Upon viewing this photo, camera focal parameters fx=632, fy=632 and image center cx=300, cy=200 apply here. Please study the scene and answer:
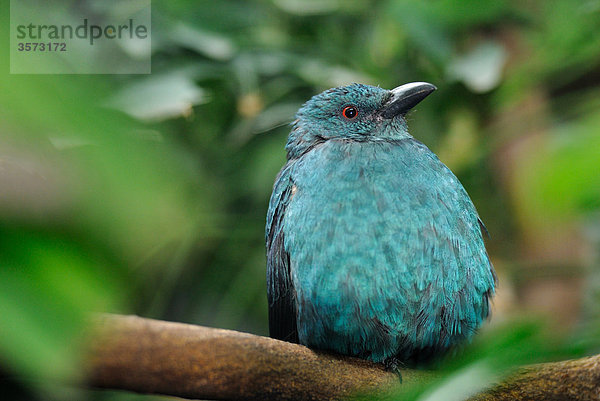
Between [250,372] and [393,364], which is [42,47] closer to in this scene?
[250,372]

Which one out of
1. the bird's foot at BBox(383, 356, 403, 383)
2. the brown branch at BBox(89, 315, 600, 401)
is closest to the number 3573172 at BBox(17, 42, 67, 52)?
the brown branch at BBox(89, 315, 600, 401)

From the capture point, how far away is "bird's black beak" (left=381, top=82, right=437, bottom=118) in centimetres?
236

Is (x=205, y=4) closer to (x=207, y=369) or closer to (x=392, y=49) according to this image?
(x=392, y=49)

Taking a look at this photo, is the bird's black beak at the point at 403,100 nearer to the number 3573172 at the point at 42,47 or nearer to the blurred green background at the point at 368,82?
the blurred green background at the point at 368,82

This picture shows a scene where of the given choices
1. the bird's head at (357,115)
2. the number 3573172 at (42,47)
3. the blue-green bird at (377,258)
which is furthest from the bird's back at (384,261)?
the number 3573172 at (42,47)

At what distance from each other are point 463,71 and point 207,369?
7.11 ft

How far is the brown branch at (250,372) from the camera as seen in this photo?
1171 millimetres

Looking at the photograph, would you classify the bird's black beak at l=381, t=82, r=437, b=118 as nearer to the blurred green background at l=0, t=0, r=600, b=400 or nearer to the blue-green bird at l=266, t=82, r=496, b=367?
the blue-green bird at l=266, t=82, r=496, b=367

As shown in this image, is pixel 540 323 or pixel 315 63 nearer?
pixel 540 323

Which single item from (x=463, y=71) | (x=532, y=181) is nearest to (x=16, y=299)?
(x=532, y=181)

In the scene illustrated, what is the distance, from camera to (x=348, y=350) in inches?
78.9

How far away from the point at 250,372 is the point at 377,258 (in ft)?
1.94

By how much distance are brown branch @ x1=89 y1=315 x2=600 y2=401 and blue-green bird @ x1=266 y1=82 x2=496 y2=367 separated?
0.15 m

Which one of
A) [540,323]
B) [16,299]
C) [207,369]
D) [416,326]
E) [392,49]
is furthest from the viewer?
[392,49]
